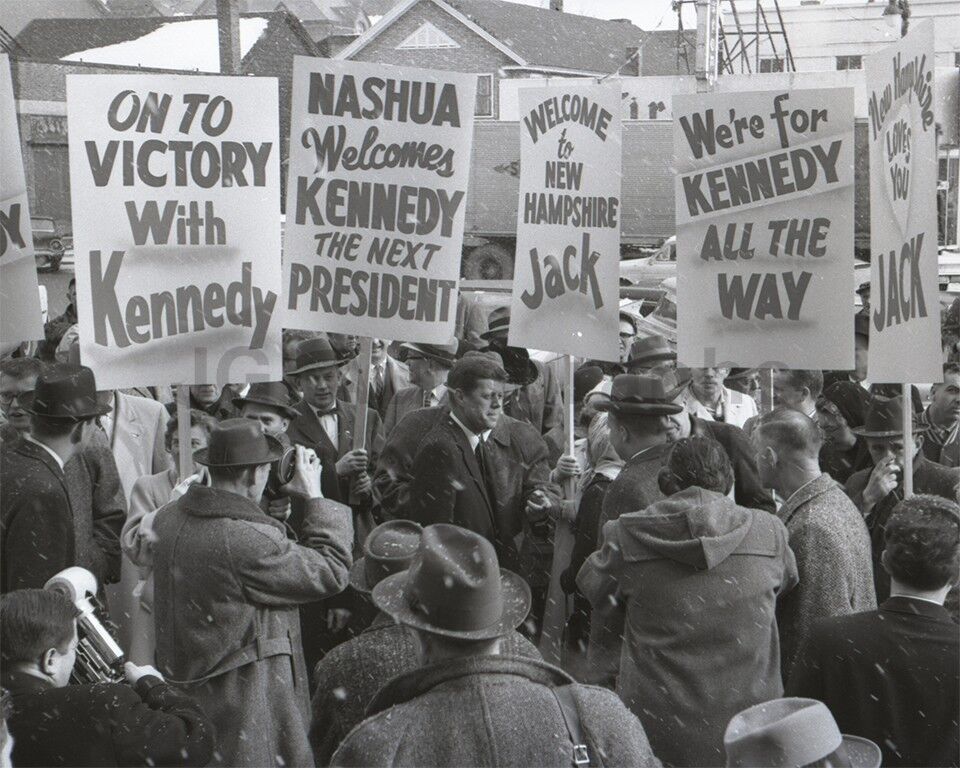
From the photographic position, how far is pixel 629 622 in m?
4.16

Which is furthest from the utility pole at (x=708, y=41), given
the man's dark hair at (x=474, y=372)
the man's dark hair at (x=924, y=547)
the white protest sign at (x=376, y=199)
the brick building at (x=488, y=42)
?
the man's dark hair at (x=924, y=547)

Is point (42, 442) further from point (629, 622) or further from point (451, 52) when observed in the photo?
point (451, 52)

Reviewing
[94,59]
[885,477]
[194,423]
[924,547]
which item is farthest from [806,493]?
[94,59]

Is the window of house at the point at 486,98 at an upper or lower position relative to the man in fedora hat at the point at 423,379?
upper

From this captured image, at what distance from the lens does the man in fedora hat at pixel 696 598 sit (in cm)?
398

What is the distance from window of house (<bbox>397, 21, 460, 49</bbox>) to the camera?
46250 millimetres

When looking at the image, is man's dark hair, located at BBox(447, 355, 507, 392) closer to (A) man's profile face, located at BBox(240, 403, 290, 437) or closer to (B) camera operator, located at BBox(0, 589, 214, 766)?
(A) man's profile face, located at BBox(240, 403, 290, 437)

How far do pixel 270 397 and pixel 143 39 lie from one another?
1740 inches

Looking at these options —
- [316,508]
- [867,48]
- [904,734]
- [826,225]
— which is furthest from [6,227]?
[867,48]

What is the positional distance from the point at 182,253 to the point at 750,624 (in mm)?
2805

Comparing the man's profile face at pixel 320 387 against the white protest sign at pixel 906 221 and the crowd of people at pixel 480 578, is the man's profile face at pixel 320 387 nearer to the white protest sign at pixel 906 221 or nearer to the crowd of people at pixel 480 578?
the crowd of people at pixel 480 578

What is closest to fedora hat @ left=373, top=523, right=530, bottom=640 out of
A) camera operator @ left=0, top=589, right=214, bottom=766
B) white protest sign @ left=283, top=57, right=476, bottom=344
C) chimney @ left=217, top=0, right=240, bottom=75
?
camera operator @ left=0, top=589, right=214, bottom=766

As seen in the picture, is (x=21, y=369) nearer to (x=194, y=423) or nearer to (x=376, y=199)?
(x=194, y=423)

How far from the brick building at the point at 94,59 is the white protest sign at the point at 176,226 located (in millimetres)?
29941
